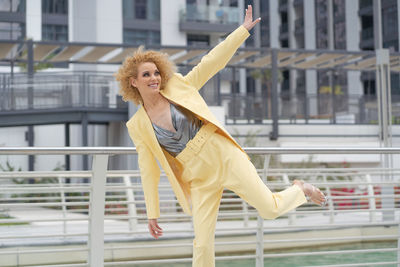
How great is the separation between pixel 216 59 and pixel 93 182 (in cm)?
144

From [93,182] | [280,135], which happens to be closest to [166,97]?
[93,182]

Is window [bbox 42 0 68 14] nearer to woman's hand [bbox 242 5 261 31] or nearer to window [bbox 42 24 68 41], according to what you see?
window [bbox 42 24 68 41]

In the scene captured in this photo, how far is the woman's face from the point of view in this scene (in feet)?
13.9

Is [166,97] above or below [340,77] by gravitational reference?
below

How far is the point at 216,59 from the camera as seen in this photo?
4.29 m

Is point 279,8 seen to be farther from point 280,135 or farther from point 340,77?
point 280,135

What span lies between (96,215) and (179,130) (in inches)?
50.2

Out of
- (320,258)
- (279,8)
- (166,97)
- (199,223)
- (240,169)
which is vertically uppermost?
(279,8)

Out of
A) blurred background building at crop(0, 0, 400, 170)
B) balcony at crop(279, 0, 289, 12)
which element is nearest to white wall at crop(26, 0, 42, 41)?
blurred background building at crop(0, 0, 400, 170)

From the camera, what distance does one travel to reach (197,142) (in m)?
4.19

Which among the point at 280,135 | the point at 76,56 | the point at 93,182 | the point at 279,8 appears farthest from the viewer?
the point at 279,8

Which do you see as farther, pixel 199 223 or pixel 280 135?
pixel 280 135

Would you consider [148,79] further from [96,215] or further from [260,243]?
[260,243]

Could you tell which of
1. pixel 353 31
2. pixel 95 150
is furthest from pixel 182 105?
pixel 353 31
